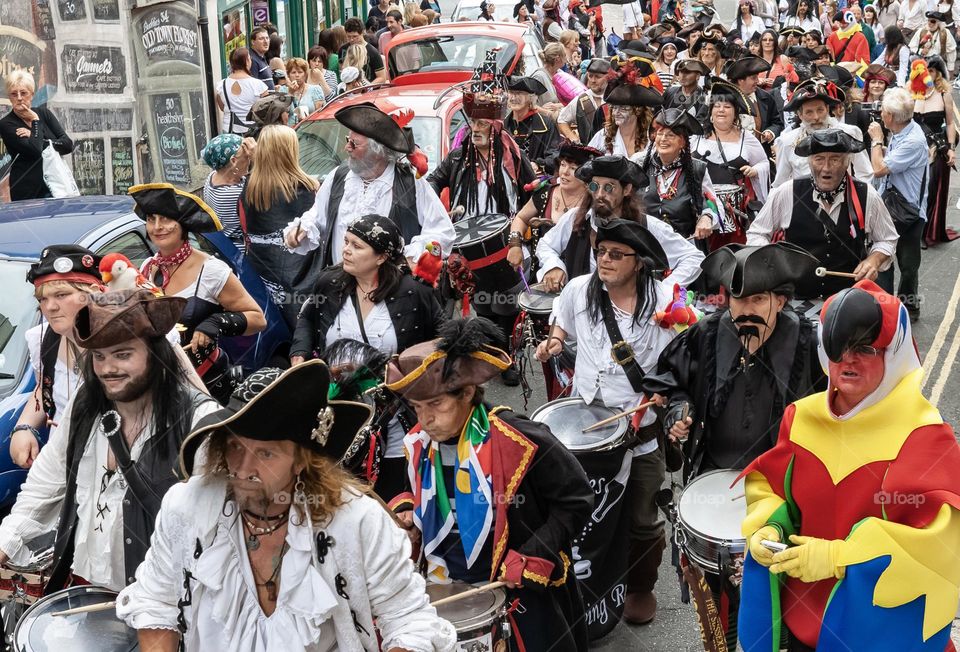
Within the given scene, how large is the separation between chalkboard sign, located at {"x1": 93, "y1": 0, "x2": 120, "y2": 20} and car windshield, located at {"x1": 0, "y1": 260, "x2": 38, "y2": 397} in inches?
325

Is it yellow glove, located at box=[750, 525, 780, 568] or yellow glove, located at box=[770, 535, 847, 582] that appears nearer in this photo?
yellow glove, located at box=[770, 535, 847, 582]

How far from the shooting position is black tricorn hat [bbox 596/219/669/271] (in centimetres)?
585

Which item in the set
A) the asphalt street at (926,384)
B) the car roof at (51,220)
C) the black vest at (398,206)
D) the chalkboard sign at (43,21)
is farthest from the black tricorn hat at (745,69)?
the car roof at (51,220)

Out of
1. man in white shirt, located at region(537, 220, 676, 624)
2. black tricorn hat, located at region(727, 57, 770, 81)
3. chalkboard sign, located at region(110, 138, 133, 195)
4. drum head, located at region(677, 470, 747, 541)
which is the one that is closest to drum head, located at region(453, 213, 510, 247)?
man in white shirt, located at region(537, 220, 676, 624)

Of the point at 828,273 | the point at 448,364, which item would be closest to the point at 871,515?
the point at 448,364

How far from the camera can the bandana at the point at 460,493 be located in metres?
4.45

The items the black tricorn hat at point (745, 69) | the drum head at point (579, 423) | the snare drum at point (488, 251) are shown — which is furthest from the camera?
the black tricorn hat at point (745, 69)

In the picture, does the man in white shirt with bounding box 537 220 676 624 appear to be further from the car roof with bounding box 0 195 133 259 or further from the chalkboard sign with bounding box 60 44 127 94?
the chalkboard sign with bounding box 60 44 127 94

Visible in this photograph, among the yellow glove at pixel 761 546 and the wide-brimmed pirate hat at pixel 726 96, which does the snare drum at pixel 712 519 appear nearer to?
the yellow glove at pixel 761 546

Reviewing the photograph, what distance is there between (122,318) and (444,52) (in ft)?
33.4

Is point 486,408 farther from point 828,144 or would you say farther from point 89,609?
point 828,144

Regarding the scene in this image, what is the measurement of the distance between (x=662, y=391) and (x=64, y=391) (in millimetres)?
2661

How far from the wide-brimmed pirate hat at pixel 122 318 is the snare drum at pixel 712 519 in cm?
211

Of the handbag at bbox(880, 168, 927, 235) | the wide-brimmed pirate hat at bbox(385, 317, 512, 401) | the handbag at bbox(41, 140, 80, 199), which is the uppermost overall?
the wide-brimmed pirate hat at bbox(385, 317, 512, 401)
